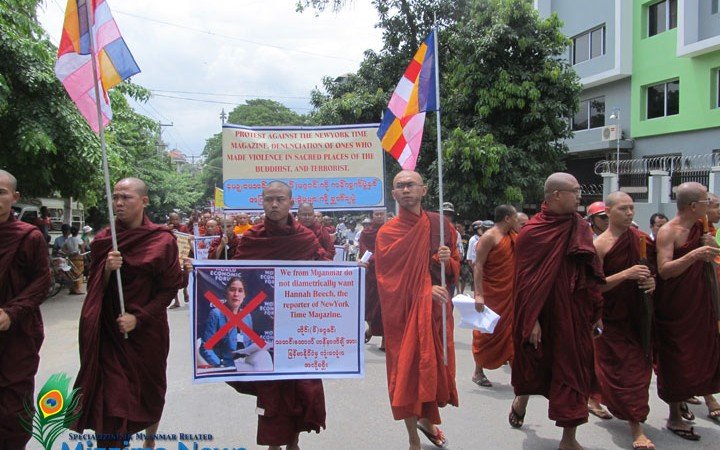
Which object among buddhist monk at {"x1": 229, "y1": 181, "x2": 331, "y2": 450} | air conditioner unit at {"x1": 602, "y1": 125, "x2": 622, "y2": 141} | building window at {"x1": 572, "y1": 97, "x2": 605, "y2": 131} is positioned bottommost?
buddhist monk at {"x1": 229, "y1": 181, "x2": 331, "y2": 450}

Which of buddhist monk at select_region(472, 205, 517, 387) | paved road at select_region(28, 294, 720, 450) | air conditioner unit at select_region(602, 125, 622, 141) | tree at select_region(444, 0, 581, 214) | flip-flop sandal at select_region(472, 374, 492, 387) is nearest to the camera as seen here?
paved road at select_region(28, 294, 720, 450)

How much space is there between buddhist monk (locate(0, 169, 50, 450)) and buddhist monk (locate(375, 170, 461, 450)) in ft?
7.05

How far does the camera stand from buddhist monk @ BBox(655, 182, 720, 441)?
4332 millimetres

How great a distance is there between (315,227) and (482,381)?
2192 millimetres

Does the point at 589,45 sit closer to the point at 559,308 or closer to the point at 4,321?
the point at 559,308

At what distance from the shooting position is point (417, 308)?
12.8ft

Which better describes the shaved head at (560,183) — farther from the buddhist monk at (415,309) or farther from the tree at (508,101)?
the tree at (508,101)

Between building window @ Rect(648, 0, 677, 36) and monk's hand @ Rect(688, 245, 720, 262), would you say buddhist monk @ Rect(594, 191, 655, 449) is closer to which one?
monk's hand @ Rect(688, 245, 720, 262)

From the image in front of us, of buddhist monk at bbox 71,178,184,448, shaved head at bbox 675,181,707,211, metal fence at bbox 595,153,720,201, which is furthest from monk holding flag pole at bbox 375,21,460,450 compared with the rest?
metal fence at bbox 595,153,720,201

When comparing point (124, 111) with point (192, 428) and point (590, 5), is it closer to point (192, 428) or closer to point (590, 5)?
point (192, 428)

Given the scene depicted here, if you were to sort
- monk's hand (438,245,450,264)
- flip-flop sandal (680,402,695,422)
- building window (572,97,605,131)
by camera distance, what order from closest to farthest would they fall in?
monk's hand (438,245,450,264) → flip-flop sandal (680,402,695,422) → building window (572,97,605,131)

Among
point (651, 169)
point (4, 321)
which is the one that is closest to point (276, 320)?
point (4, 321)

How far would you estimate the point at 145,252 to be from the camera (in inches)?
136

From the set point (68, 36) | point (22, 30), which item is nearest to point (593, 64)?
point (22, 30)
